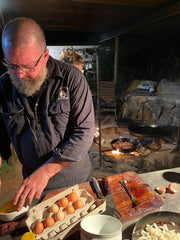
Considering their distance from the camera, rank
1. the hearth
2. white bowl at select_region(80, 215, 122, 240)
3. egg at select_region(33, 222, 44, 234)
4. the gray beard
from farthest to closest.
A: the hearth < the gray beard < egg at select_region(33, 222, 44, 234) < white bowl at select_region(80, 215, 122, 240)

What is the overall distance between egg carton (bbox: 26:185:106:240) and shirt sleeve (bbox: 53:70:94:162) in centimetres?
44

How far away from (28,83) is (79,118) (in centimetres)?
59

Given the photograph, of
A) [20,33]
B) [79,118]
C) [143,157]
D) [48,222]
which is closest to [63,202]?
[48,222]

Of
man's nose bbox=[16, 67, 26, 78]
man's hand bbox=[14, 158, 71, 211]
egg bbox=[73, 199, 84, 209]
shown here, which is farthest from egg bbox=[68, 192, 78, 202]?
man's nose bbox=[16, 67, 26, 78]

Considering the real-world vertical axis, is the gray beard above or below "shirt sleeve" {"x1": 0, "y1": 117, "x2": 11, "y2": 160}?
above

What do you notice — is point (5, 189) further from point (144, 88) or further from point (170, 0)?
point (144, 88)

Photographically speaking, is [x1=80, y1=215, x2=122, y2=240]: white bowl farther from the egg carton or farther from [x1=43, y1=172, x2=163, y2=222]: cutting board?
[x1=43, y1=172, x2=163, y2=222]: cutting board

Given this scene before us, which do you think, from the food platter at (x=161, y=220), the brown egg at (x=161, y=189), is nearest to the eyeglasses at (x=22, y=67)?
the food platter at (x=161, y=220)

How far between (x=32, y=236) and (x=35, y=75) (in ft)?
4.17

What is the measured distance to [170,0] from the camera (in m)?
2.61

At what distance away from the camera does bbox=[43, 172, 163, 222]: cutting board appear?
4.87ft

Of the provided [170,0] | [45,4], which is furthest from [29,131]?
[170,0]

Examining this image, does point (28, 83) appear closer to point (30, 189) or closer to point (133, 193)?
point (30, 189)

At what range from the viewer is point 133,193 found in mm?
1681
